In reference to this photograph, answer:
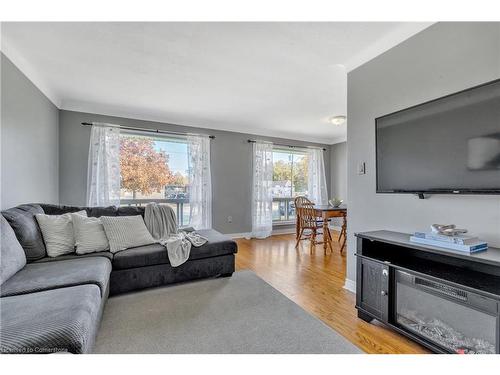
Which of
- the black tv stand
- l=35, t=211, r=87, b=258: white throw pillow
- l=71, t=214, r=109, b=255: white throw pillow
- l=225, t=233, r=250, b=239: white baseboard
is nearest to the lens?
the black tv stand

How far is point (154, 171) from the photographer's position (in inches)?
171

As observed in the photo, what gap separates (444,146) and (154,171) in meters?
4.08

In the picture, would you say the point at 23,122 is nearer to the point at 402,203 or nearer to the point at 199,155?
the point at 199,155

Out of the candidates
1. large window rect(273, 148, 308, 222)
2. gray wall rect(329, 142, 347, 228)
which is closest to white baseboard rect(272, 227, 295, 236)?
large window rect(273, 148, 308, 222)

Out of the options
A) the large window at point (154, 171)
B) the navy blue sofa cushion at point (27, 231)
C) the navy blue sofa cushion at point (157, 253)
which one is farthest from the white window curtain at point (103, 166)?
the navy blue sofa cushion at point (157, 253)

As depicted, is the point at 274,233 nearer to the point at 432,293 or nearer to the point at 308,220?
the point at 308,220

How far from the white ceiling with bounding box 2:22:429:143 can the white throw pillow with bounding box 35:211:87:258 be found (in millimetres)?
1551

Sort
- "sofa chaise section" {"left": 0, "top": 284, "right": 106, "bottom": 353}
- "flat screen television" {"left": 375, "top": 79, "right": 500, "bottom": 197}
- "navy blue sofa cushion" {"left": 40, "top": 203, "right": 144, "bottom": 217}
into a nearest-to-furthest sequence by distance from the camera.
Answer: "sofa chaise section" {"left": 0, "top": 284, "right": 106, "bottom": 353}, "flat screen television" {"left": 375, "top": 79, "right": 500, "bottom": 197}, "navy blue sofa cushion" {"left": 40, "top": 203, "right": 144, "bottom": 217}

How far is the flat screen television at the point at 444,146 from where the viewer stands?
4.73 ft

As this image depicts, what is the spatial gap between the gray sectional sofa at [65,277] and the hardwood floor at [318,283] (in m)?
0.69

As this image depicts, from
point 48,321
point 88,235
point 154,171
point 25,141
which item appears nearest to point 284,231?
point 154,171

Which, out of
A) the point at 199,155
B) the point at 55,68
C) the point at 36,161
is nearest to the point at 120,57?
the point at 55,68

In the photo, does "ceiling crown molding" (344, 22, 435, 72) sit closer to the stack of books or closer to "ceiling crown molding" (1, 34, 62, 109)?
the stack of books

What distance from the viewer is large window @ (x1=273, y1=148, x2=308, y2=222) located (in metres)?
5.65
